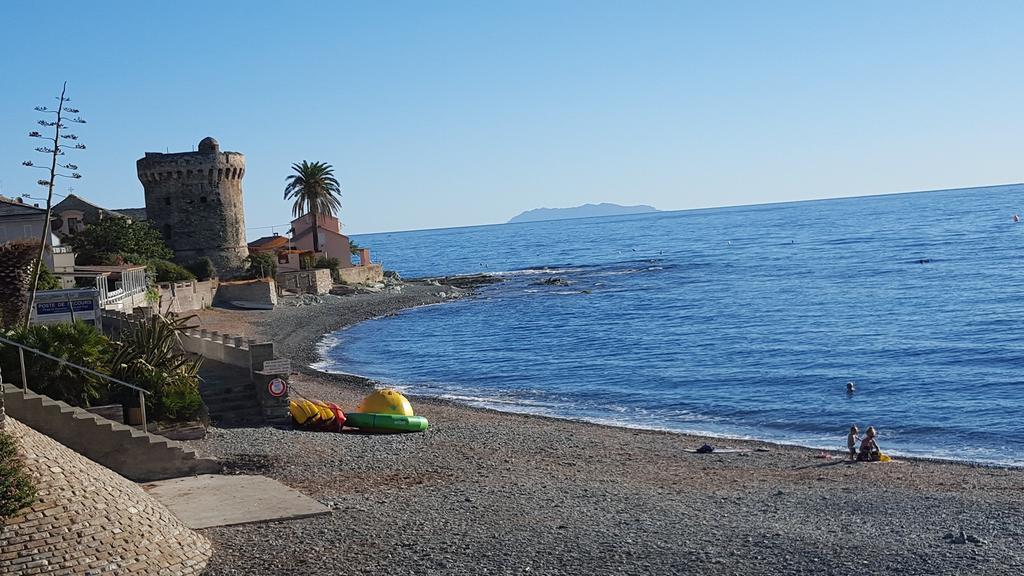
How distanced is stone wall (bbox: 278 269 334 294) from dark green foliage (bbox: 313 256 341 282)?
471cm

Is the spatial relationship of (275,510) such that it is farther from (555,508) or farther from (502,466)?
(502,466)

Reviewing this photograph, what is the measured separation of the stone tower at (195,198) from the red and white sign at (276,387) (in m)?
46.6

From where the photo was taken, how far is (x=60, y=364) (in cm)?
2117

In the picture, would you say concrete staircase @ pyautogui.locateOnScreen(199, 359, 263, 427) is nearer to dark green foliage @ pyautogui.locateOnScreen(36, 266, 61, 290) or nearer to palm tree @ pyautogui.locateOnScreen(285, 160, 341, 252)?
dark green foliage @ pyautogui.locateOnScreen(36, 266, 61, 290)

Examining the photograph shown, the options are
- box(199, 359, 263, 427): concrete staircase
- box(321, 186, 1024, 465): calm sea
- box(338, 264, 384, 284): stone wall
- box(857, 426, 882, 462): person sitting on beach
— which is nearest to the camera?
box(199, 359, 263, 427): concrete staircase

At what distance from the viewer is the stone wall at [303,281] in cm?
7606

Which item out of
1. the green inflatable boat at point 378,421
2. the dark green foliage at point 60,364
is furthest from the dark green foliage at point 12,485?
the green inflatable boat at point 378,421

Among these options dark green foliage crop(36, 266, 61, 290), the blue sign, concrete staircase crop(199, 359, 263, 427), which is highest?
dark green foliage crop(36, 266, 61, 290)

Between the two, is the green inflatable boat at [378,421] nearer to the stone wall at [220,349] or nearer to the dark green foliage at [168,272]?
the stone wall at [220,349]

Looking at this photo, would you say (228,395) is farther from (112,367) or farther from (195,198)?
(195,198)

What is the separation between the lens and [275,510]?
16.8 m

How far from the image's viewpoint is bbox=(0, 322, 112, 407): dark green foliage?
68.7 ft

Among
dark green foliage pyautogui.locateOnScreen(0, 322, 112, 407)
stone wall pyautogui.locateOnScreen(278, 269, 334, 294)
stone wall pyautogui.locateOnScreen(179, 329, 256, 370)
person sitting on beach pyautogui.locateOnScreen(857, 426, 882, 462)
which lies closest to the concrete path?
dark green foliage pyautogui.locateOnScreen(0, 322, 112, 407)

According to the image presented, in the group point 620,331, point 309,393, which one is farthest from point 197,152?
point 309,393
